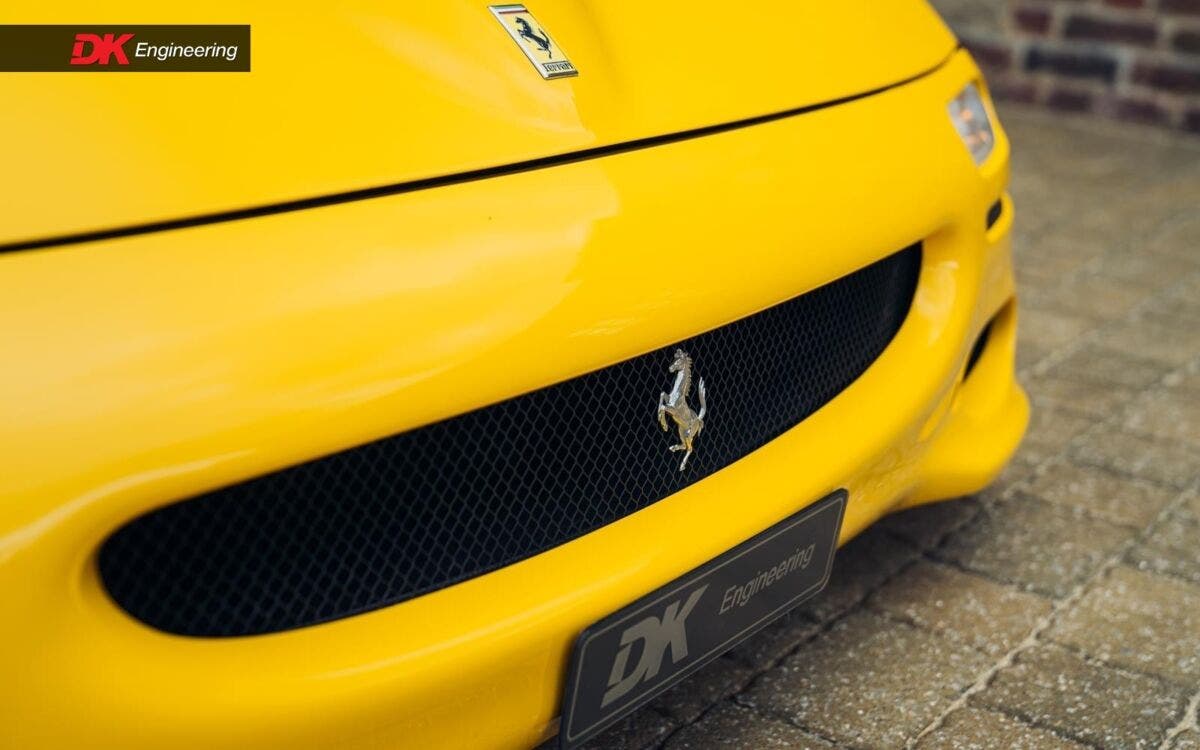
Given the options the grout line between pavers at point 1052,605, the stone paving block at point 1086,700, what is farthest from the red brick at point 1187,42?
the stone paving block at point 1086,700

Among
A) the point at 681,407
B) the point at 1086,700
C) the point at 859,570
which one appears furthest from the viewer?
the point at 859,570

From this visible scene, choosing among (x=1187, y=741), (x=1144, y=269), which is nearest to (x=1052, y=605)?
(x=1187, y=741)

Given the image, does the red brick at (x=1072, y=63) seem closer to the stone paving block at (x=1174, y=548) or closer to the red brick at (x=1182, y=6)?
the red brick at (x=1182, y=6)

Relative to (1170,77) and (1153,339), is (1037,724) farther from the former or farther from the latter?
(1170,77)

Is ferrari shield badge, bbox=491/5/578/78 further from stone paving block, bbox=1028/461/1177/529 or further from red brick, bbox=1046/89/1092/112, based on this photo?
red brick, bbox=1046/89/1092/112

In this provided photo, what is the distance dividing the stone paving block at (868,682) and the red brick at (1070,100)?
4304 mm

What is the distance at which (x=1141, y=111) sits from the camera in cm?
558

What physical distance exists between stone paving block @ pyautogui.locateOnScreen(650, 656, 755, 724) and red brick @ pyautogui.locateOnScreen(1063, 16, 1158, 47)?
14.5 feet

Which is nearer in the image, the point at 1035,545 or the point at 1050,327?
the point at 1035,545

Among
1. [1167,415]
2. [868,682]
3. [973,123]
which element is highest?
[973,123]

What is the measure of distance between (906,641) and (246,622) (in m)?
1.21

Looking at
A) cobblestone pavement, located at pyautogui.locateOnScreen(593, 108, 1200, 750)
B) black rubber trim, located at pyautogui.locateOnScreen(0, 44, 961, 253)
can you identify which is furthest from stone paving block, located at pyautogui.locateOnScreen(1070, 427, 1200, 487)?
black rubber trim, located at pyautogui.locateOnScreen(0, 44, 961, 253)

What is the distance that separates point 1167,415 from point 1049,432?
0.31m

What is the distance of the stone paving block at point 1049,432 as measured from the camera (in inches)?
106
